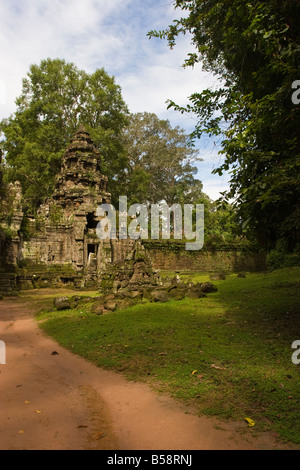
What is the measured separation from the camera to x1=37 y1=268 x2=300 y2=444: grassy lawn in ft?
11.3

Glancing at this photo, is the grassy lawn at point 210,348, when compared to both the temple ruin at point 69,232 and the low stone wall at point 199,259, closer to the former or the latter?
the temple ruin at point 69,232

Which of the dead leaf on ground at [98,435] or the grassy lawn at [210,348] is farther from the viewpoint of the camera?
the grassy lawn at [210,348]

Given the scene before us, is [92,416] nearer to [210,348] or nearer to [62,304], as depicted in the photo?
[210,348]

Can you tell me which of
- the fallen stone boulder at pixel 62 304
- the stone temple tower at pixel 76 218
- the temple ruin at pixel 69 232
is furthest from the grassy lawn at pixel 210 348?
the stone temple tower at pixel 76 218

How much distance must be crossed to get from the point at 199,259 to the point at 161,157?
2187cm

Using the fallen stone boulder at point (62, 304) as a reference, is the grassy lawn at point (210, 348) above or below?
above

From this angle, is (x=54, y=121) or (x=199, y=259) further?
(x=54, y=121)

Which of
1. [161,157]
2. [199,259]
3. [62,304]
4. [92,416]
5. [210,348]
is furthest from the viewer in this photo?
[161,157]

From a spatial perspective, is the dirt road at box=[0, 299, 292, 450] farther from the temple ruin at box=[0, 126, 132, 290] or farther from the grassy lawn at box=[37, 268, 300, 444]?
the temple ruin at box=[0, 126, 132, 290]

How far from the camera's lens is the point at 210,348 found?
5.11 metres

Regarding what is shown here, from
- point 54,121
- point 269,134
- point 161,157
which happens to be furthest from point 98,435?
point 161,157

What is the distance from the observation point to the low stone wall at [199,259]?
874 inches

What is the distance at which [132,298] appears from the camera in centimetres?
992

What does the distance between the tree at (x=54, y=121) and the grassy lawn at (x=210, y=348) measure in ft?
77.5
